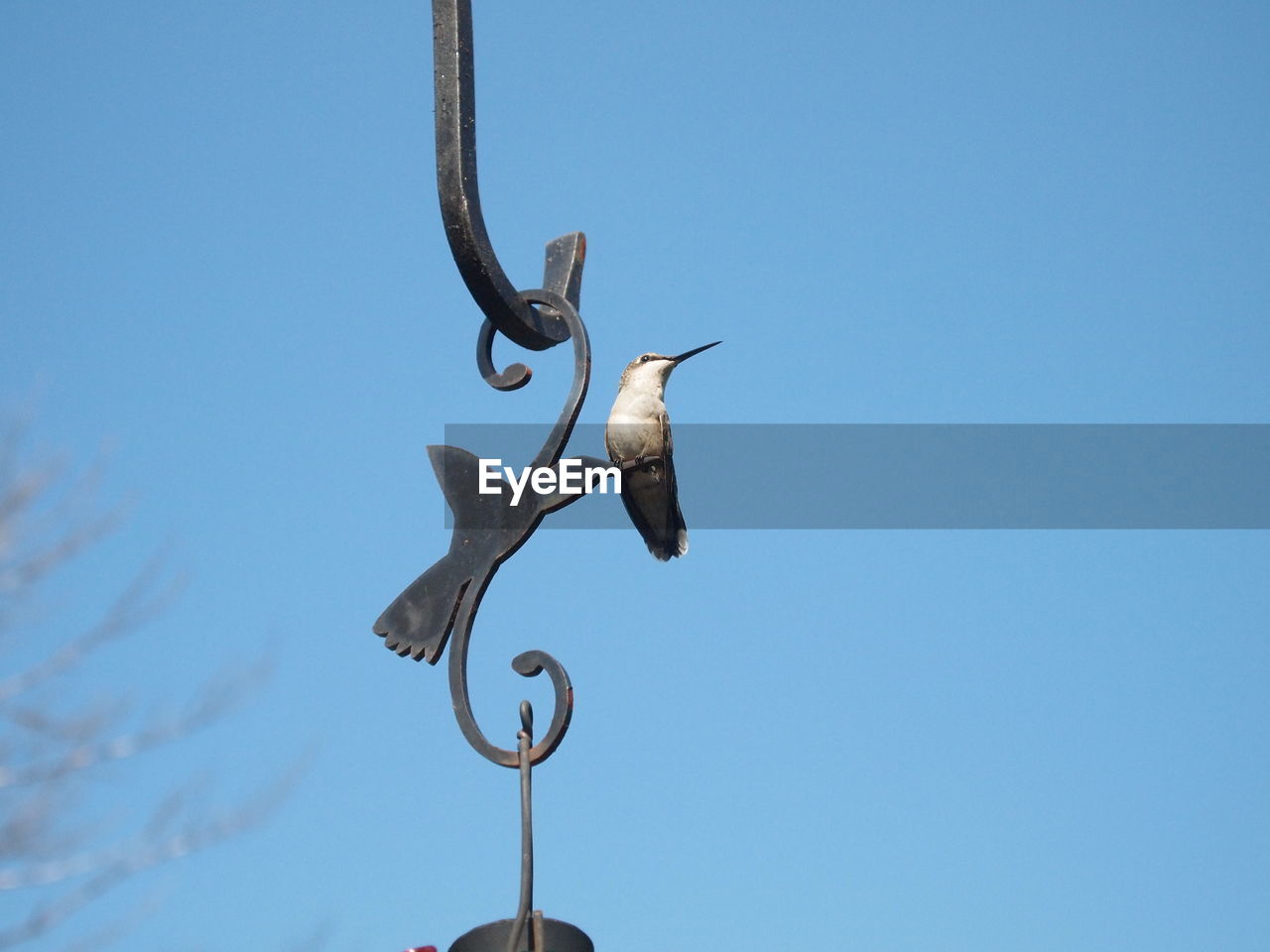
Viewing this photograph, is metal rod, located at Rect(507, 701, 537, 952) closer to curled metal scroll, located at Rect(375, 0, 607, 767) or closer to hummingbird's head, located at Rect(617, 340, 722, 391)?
curled metal scroll, located at Rect(375, 0, 607, 767)

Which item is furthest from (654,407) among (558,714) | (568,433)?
(558,714)

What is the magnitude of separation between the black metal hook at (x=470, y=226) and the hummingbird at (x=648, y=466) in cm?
86

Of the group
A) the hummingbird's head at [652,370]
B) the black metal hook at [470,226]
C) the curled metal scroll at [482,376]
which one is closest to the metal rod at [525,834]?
the curled metal scroll at [482,376]

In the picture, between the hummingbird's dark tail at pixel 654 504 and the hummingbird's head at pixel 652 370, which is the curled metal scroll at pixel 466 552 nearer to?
the hummingbird's dark tail at pixel 654 504

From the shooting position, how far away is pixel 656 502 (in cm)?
426

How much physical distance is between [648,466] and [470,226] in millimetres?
1388

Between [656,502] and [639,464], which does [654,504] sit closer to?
[656,502]

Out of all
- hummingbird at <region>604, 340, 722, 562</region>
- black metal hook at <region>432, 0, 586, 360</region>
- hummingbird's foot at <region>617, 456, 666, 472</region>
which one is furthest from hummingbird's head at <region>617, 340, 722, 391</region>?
black metal hook at <region>432, 0, 586, 360</region>

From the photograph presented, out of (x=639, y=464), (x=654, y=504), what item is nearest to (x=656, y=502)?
(x=654, y=504)

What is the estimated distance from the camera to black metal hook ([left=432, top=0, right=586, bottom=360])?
114 inches

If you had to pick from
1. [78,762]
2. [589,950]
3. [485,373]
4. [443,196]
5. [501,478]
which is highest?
[443,196]

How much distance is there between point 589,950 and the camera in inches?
97.1

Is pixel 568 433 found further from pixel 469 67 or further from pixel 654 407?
pixel 654 407

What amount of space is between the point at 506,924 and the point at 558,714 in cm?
37
